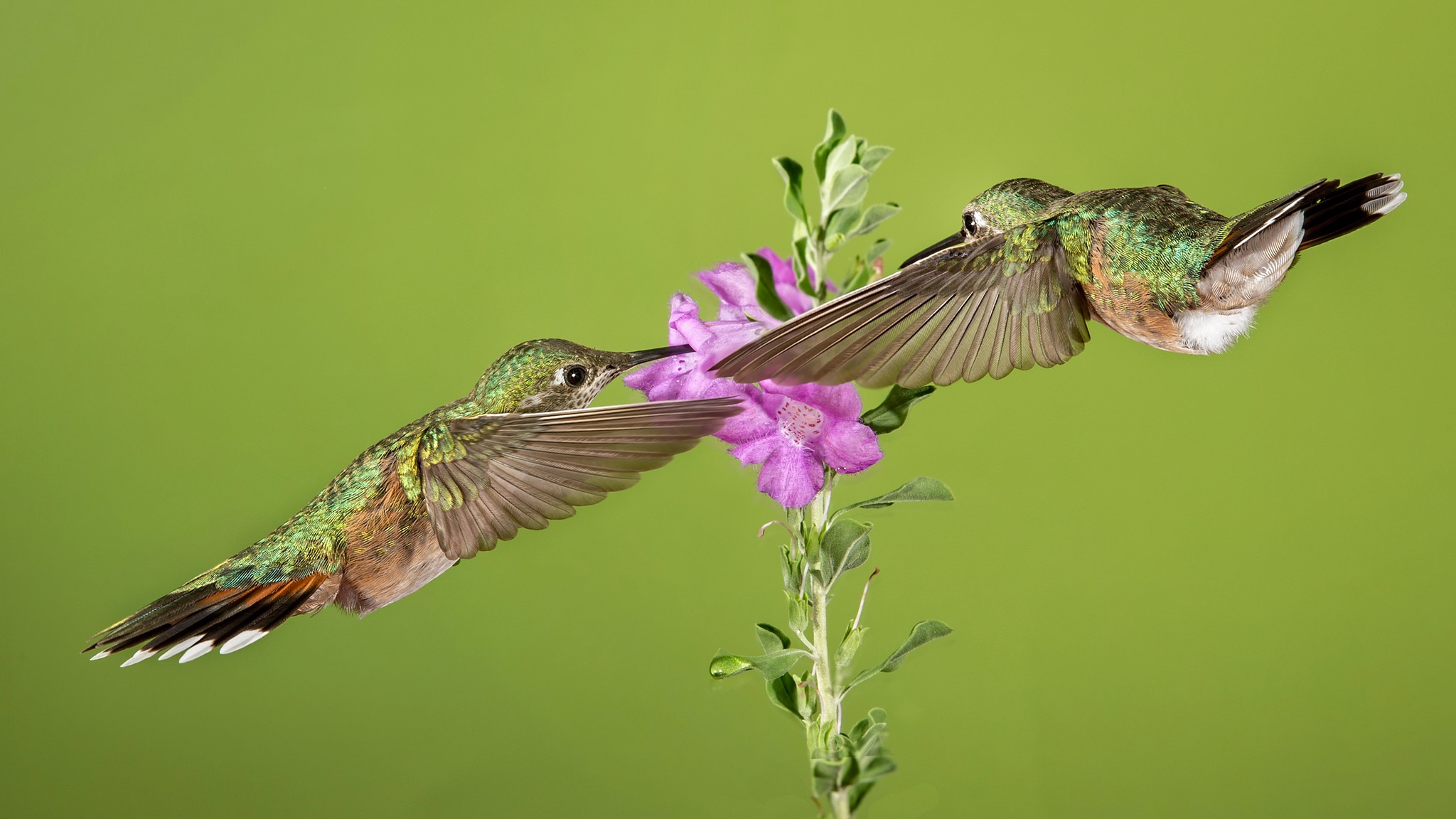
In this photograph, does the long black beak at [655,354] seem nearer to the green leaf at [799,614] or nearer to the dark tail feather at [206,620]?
the green leaf at [799,614]

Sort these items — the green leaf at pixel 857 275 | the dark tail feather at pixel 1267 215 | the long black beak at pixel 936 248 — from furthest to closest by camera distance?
the green leaf at pixel 857 275 → the long black beak at pixel 936 248 → the dark tail feather at pixel 1267 215

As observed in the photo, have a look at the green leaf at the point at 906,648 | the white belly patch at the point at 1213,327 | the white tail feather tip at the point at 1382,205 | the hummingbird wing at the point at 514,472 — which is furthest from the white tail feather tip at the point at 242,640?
the white tail feather tip at the point at 1382,205

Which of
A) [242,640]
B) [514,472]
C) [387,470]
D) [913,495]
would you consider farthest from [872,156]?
[242,640]

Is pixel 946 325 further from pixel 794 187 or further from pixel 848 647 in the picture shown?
pixel 848 647

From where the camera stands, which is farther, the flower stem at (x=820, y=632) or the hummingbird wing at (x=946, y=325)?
the flower stem at (x=820, y=632)

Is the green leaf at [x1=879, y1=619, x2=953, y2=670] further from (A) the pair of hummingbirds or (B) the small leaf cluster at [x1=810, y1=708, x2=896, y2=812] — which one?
(A) the pair of hummingbirds

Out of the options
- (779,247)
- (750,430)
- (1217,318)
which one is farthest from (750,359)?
(779,247)

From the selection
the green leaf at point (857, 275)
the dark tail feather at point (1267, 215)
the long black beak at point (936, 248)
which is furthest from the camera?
the green leaf at point (857, 275)
